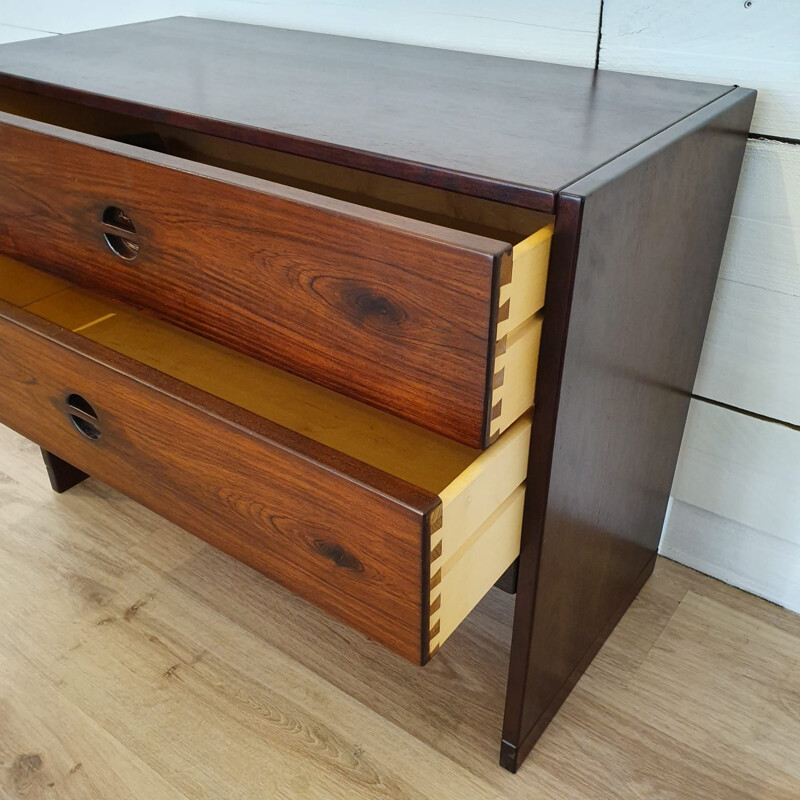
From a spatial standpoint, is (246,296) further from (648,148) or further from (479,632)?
(479,632)

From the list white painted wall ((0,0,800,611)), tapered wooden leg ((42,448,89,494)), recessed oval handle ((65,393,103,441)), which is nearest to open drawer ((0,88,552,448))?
recessed oval handle ((65,393,103,441))

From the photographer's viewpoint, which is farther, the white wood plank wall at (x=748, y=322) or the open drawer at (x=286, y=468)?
the white wood plank wall at (x=748, y=322)

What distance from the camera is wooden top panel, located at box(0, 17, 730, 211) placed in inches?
22.4

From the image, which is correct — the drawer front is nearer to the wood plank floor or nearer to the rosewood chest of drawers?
the rosewood chest of drawers

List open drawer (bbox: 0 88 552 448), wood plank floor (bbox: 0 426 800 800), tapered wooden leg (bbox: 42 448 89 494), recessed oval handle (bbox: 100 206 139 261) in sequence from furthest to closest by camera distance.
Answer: tapered wooden leg (bbox: 42 448 89 494)
wood plank floor (bbox: 0 426 800 800)
recessed oval handle (bbox: 100 206 139 261)
open drawer (bbox: 0 88 552 448)

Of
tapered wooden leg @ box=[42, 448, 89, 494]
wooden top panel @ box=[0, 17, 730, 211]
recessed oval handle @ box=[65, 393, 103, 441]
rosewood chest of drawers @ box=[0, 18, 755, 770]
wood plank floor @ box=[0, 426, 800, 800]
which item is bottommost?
wood plank floor @ box=[0, 426, 800, 800]

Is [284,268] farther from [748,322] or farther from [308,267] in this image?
[748,322]

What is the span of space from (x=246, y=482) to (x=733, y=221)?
1.80 feet

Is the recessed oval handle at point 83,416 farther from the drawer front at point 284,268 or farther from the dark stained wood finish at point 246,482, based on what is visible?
the drawer front at point 284,268

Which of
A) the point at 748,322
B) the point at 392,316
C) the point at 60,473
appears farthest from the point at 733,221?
the point at 60,473

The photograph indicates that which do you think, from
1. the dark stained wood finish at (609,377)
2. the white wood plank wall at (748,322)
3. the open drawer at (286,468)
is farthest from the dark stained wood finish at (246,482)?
the white wood plank wall at (748,322)

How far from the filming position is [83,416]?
753 millimetres

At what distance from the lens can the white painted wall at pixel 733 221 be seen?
75cm

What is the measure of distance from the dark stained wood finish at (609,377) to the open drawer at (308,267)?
0.03 meters
